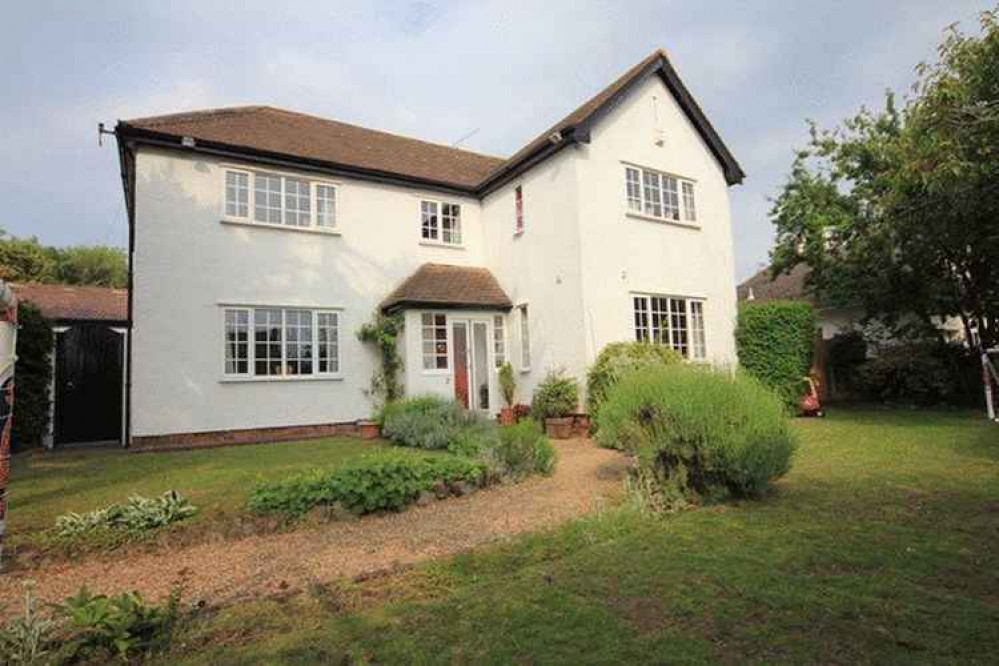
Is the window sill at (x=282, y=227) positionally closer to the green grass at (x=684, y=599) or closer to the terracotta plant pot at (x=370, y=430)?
the terracotta plant pot at (x=370, y=430)

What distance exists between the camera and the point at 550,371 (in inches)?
551

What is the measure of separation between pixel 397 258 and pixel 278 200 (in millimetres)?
3390

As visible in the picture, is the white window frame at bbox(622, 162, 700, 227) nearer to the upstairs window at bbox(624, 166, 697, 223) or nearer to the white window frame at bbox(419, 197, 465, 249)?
the upstairs window at bbox(624, 166, 697, 223)

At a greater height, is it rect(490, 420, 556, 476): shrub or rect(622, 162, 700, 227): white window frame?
rect(622, 162, 700, 227): white window frame

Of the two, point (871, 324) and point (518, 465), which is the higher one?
point (871, 324)

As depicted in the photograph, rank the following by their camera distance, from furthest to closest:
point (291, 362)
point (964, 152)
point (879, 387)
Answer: point (879, 387)
point (291, 362)
point (964, 152)

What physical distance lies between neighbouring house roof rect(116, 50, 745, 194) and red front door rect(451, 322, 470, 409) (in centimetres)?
458

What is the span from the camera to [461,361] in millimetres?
14930

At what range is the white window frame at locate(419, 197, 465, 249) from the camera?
15.9m

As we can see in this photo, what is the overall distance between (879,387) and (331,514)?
708 inches

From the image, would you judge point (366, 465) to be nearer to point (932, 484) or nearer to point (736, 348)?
point (932, 484)

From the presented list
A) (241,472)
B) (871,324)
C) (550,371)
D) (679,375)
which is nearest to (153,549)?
(241,472)

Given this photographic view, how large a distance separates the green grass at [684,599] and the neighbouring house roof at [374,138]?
10.9 metres

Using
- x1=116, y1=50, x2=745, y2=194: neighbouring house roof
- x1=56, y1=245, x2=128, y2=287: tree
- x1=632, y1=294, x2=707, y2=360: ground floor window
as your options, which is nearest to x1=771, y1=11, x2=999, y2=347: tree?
x1=116, y1=50, x2=745, y2=194: neighbouring house roof
